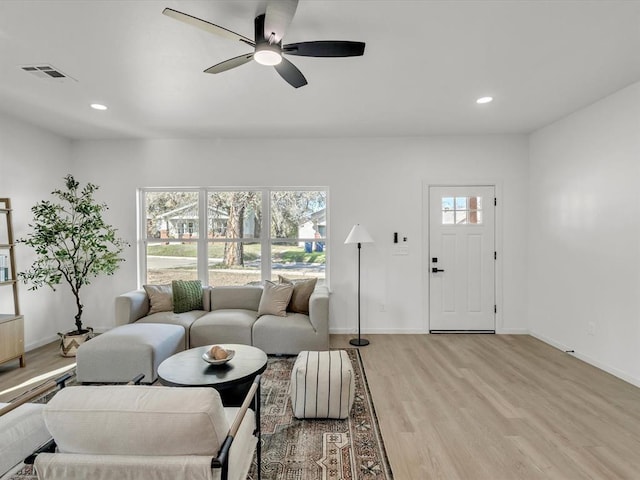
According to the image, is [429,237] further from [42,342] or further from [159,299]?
[42,342]

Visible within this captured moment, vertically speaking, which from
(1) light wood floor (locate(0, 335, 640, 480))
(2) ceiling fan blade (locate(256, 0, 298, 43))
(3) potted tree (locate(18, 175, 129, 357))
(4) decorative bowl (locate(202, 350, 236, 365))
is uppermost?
(2) ceiling fan blade (locate(256, 0, 298, 43))

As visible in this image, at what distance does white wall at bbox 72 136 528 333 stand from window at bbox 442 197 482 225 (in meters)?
0.29

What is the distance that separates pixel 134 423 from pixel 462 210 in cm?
439

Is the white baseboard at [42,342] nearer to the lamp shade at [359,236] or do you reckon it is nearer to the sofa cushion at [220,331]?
the sofa cushion at [220,331]

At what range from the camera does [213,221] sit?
4727mm

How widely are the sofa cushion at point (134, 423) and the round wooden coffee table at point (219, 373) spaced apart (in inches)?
33.5

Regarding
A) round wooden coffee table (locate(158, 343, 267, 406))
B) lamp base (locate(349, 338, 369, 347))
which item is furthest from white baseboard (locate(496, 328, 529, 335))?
round wooden coffee table (locate(158, 343, 267, 406))

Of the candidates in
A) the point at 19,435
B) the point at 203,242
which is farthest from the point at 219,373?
the point at 203,242

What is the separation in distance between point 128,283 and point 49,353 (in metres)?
1.15

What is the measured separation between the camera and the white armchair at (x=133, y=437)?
1.14 meters

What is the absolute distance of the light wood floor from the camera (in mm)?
1967

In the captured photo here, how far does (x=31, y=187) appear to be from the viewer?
4027mm

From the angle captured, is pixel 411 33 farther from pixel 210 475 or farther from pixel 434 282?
pixel 434 282

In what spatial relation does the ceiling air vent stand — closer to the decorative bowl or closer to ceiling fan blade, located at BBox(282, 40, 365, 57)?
ceiling fan blade, located at BBox(282, 40, 365, 57)
